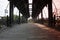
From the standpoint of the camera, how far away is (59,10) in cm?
4481

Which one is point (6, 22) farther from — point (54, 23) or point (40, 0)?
point (40, 0)

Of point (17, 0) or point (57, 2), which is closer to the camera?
point (17, 0)

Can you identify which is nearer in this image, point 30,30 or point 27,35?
point 27,35

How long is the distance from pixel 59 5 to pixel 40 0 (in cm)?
1234

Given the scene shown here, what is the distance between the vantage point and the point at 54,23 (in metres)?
23.8

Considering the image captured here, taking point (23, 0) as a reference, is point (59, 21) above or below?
below

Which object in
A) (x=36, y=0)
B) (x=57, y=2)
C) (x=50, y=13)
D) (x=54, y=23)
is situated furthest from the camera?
(x=57, y=2)

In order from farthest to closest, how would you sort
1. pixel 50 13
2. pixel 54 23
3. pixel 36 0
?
pixel 36 0 < pixel 50 13 < pixel 54 23

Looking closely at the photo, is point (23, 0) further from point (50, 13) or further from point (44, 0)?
point (50, 13)

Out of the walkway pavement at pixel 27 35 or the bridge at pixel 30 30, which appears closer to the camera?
the walkway pavement at pixel 27 35

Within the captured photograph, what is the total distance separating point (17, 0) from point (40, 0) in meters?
3.89

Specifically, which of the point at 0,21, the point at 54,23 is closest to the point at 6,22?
the point at 0,21

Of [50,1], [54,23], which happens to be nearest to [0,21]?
[54,23]

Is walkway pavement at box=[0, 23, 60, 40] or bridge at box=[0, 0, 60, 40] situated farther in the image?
bridge at box=[0, 0, 60, 40]
